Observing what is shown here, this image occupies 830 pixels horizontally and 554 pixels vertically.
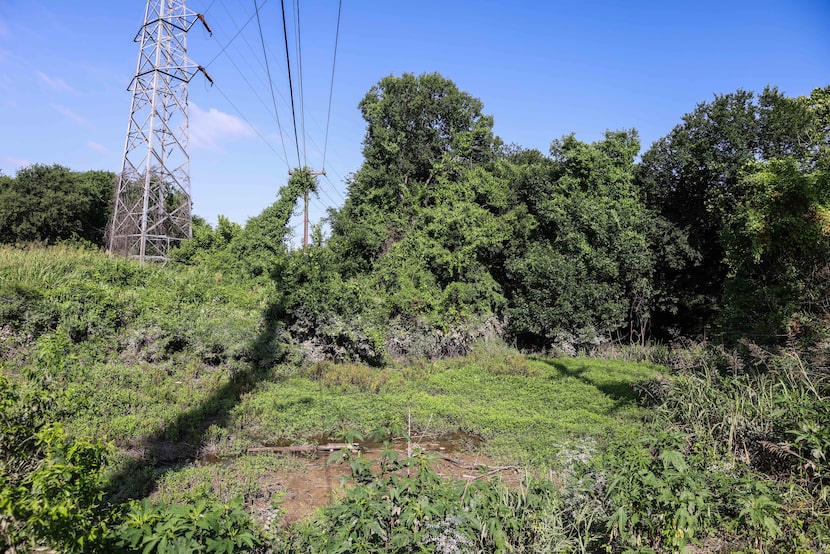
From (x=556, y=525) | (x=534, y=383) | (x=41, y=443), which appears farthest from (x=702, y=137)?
(x=41, y=443)

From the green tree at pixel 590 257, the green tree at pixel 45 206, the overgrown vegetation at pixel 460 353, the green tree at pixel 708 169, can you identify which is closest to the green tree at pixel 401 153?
the overgrown vegetation at pixel 460 353

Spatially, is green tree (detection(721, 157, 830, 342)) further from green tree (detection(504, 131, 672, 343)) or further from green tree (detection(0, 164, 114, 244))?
green tree (detection(0, 164, 114, 244))

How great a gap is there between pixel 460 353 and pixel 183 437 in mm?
7360

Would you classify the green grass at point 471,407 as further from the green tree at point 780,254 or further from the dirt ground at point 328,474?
the green tree at point 780,254

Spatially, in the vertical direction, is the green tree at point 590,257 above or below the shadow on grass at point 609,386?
above

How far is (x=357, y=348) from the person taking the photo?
389 inches

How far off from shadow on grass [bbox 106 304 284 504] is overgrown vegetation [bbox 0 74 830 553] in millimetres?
44

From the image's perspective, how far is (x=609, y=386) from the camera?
830 centimetres

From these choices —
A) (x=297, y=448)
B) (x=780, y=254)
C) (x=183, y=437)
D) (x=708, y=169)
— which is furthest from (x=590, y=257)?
(x=183, y=437)

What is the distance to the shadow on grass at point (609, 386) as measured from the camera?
7.21 metres

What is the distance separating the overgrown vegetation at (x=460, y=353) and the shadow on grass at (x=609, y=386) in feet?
0.33

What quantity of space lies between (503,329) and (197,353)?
8.00 meters

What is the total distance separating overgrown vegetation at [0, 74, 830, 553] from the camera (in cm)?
251

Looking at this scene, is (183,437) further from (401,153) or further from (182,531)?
(401,153)
